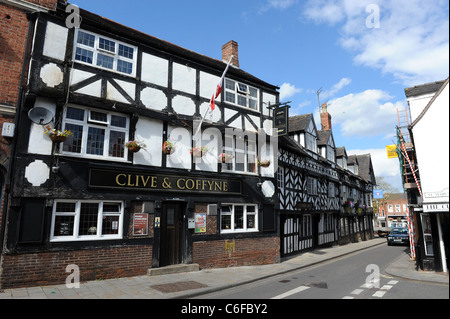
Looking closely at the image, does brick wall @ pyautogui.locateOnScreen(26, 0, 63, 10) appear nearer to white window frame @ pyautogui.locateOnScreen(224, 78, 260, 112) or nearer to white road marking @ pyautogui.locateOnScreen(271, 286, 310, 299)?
white window frame @ pyautogui.locateOnScreen(224, 78, 260, 112)

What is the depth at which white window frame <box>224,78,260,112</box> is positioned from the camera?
1370 centimetres

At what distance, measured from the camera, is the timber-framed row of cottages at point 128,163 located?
8.52 m

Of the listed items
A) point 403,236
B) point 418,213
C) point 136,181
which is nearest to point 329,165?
point 403,236

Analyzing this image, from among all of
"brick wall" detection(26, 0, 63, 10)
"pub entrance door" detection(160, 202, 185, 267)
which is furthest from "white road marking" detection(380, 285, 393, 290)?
"brick wall" detection(26, 0, 63, 10)

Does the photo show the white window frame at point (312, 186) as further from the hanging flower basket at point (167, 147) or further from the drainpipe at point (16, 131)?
the drainpipe at point (16, 131)

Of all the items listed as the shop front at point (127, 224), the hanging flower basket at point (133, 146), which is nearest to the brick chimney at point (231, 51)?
the shop front at point (127, 224)

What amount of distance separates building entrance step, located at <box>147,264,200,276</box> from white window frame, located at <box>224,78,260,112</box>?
7346mm

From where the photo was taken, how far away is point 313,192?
21141mm

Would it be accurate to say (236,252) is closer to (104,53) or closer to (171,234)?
(171,234)

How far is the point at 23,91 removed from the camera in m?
8.78

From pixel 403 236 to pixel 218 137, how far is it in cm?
2009

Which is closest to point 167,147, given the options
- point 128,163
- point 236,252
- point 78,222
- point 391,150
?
point 128,163

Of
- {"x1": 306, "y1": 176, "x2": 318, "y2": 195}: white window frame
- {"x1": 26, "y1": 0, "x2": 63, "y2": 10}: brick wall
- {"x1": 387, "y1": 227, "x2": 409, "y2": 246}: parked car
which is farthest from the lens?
{"x1": 387, "y1": 227, "x2": 409, "y2": 246}: parked car

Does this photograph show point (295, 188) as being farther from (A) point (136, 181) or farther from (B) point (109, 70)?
(B) point (109, 70)
